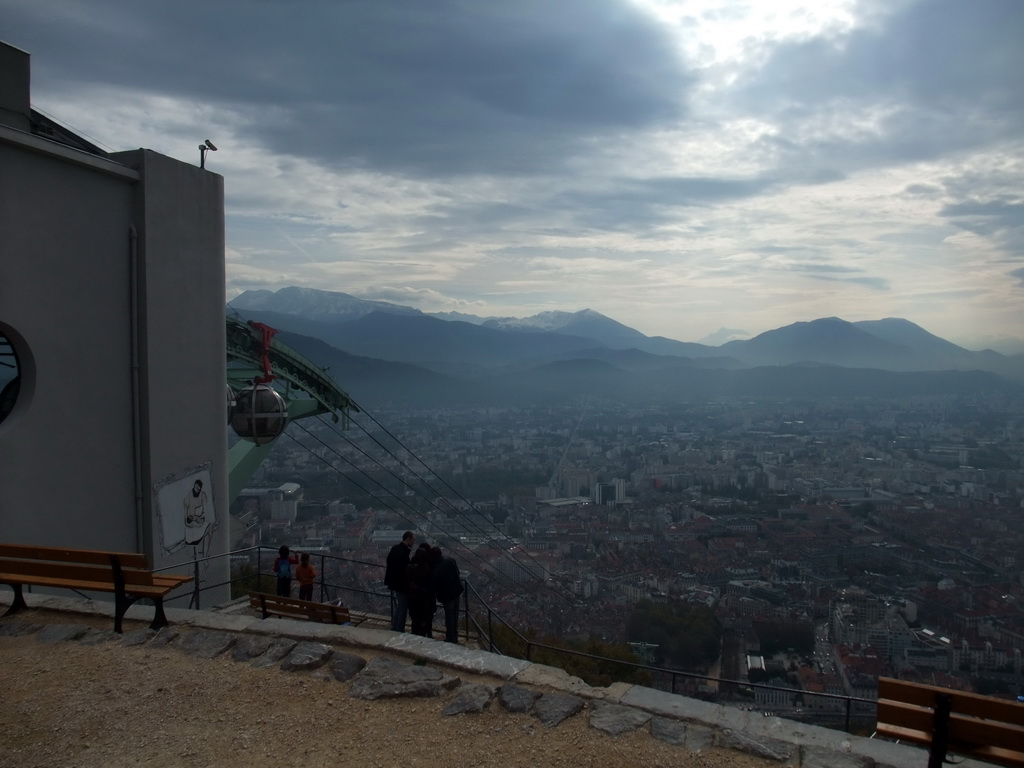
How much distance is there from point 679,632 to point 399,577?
746 centimetres

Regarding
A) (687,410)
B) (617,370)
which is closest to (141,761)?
(687,410)

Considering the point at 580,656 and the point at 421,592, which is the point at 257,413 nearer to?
the point at 421,592

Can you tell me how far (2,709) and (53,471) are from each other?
403 centimetres

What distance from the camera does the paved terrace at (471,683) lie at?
364cm

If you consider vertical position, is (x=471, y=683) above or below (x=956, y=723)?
below

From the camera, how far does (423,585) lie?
659 centimetres

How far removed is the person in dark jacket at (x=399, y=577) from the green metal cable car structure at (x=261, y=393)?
4.23 metres

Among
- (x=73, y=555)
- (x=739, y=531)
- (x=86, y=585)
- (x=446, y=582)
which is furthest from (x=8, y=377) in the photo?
(x=739, y=531)

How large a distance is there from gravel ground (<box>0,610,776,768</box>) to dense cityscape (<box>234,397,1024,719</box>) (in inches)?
69.2

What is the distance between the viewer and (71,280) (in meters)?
7.73

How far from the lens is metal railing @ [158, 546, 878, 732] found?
16.2ft

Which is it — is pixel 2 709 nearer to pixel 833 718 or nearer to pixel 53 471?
pixel 53 471

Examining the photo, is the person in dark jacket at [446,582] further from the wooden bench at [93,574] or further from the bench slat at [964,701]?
the bench slat at [964,701]

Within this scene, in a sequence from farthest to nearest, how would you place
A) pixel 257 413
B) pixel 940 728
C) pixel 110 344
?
pixel 257 413 < pixel 110 344 < pixel 940 728
